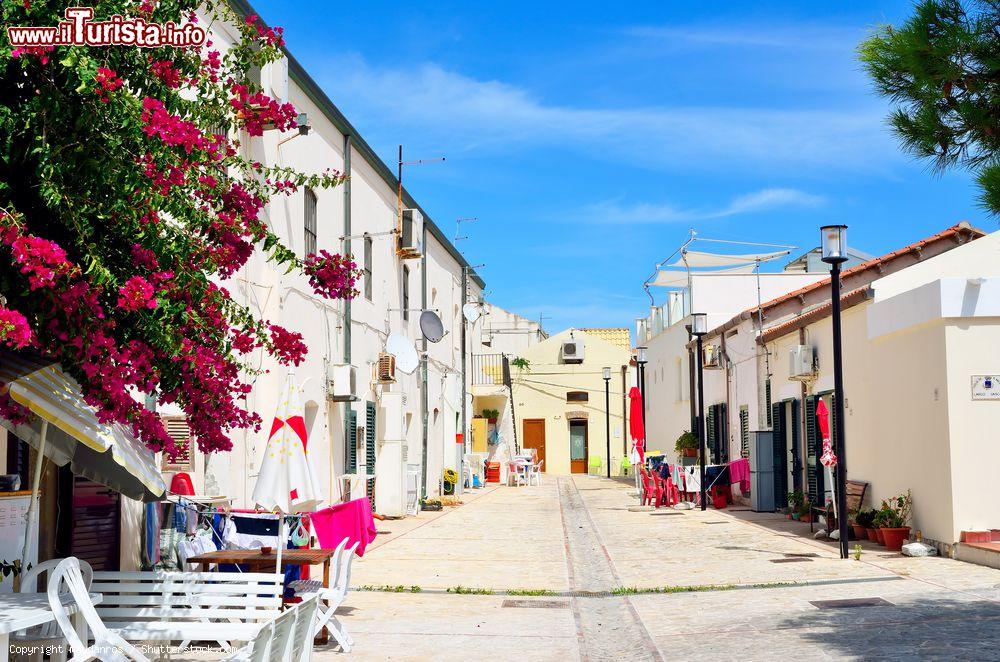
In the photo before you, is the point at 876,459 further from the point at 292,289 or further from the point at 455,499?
the point at 455,499

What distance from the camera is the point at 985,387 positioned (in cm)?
1205

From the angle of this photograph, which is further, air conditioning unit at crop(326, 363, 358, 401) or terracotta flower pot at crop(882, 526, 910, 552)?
air conditioning unit at crop(326, 363, 358, 401)

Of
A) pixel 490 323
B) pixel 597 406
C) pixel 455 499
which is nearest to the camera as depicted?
pixel 455 499

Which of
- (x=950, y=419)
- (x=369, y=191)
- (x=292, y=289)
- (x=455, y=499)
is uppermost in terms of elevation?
(x=369, y=191)

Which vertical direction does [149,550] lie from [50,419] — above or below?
below

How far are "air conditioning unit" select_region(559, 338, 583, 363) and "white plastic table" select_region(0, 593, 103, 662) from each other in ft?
127

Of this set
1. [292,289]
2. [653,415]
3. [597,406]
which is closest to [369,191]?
[292,289]

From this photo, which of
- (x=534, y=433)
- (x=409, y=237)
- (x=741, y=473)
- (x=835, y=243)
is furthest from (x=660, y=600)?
(x=534, y=433)

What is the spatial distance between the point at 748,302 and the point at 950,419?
57.5 ft

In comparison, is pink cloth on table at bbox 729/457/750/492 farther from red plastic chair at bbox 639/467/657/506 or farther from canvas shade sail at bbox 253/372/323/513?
canvas shade sail at bbox 253/372/323/513

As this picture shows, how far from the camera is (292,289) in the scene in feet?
48.3

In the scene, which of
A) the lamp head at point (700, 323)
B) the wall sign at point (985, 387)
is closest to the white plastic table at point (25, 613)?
the wall sign at point (985, 387)

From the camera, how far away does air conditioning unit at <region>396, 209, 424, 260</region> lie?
2188 cm

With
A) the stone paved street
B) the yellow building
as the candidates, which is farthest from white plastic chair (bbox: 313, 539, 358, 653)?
the yellow building
